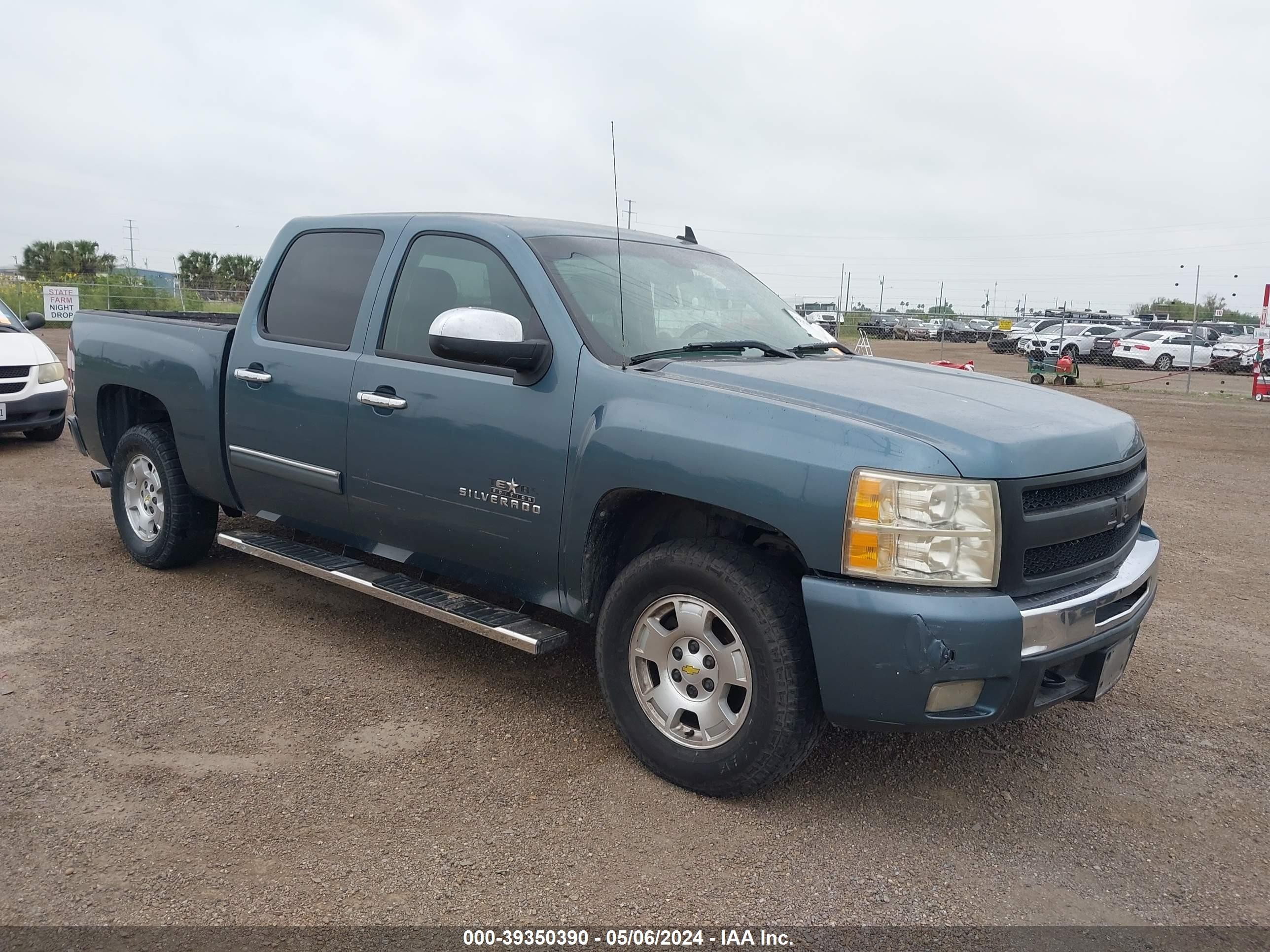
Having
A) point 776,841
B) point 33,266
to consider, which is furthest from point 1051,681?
point 33,266

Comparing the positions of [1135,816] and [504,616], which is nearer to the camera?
[1135,816]

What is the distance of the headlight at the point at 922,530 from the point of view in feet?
9.36

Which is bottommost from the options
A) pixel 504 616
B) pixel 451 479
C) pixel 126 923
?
pixel 126 923

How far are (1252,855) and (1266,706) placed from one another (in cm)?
134

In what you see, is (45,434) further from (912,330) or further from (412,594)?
(912,330)

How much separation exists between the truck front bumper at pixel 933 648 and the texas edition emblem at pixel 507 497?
1.12 m

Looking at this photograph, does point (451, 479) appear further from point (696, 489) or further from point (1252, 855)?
point (1252, 855)

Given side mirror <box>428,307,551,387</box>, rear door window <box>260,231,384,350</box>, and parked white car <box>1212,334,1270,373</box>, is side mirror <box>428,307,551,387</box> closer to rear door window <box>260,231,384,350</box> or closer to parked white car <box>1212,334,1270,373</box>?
rear door window <box>260,231,384,350</box>

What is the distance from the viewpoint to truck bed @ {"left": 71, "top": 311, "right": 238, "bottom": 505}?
4.96 metres

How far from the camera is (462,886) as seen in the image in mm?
2793

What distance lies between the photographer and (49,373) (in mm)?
9570

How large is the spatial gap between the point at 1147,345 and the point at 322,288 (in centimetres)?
3042

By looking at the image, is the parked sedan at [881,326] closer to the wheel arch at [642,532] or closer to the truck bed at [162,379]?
the truck bed at [162,379]

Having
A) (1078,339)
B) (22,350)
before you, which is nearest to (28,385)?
(22,350)
